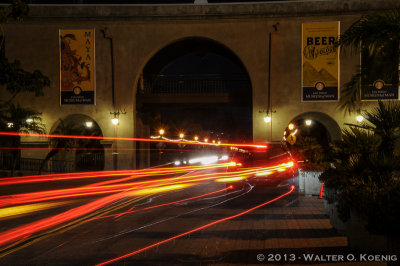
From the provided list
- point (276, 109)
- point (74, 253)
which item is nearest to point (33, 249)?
point (74, 253)

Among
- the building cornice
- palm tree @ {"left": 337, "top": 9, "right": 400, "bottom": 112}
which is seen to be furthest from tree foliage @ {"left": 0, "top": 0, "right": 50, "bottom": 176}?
palm tree @ {"left": 337, "top": 9, "right": 400, "bottom": 112}

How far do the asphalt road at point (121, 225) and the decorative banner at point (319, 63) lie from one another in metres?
12.1

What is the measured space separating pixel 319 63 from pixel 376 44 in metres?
19.0

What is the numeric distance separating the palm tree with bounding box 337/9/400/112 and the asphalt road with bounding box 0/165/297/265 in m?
4.52

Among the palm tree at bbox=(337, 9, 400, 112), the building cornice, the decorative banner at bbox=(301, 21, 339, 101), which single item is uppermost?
the building cornice

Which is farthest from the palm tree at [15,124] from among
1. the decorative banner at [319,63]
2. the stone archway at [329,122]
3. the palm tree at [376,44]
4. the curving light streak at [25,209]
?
the palm tree at [376,44]

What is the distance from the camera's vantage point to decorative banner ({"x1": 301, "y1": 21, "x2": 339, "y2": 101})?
27609mm

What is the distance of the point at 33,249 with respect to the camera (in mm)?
8156

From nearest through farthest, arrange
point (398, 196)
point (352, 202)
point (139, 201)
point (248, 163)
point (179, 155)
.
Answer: point (398, 196)
point (352, 202)
point (139, 201)
point (248, 163)
point (179, 155)

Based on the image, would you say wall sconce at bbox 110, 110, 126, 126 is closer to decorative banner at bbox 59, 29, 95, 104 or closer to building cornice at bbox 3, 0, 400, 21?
decorative banner at bbox 59, 29, 95, 104

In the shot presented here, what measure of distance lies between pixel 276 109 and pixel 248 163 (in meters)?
9.92

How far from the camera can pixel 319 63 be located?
27.9 meters

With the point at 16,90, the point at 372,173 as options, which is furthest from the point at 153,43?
the point at 372,173

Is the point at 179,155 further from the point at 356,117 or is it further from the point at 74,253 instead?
the point at 74,253
